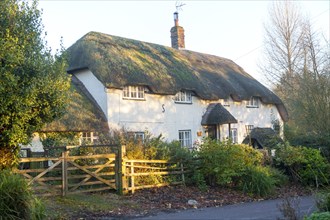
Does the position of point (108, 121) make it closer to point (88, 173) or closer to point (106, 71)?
point (106, 71)

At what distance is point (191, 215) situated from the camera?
1152cm

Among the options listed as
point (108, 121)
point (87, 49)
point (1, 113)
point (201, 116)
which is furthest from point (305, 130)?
point (1, 113)

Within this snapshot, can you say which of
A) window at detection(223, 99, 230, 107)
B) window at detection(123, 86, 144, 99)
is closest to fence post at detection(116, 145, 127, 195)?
window at detection(123, 86, 144, 99)

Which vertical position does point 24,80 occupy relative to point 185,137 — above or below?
above

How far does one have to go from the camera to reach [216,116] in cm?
2625

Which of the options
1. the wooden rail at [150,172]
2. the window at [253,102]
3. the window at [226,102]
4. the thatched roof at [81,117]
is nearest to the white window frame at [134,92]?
the thatched roof at [81,117]

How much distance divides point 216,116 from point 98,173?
525 inches

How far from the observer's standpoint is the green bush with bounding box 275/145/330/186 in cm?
1791

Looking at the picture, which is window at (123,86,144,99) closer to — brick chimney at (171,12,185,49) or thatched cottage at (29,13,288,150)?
thatched cottage at (29,13,288,150)

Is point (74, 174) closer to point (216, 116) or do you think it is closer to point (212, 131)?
point (216, 116)

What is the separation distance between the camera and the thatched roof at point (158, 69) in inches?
873

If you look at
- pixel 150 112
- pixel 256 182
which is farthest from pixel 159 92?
pixel 256 182

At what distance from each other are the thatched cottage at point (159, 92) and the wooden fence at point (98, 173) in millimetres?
4440

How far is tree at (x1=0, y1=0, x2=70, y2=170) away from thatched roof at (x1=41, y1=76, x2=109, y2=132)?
283 inches
